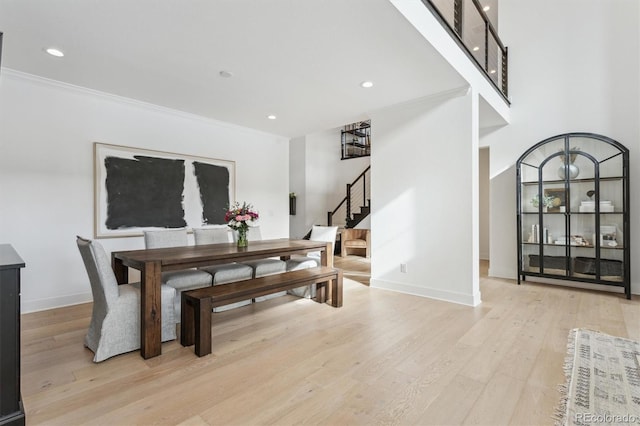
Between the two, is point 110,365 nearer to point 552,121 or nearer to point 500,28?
point 552,121

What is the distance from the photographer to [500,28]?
18.1ft

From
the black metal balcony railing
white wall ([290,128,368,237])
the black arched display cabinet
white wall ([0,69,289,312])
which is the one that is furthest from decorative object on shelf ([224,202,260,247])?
white wall ([290,128,368,237])

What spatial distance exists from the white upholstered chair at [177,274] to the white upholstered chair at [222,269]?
0.39ft

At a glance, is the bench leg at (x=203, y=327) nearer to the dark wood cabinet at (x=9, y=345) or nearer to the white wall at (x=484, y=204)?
the dark wood cabinet at (x=9, y=345)

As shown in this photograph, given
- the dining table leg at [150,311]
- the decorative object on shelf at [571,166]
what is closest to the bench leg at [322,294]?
the dining table leg at [150,311]

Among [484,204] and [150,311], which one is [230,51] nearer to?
[150,311]

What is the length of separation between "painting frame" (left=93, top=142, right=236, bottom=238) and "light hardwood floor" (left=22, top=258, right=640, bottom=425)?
45.3 inches

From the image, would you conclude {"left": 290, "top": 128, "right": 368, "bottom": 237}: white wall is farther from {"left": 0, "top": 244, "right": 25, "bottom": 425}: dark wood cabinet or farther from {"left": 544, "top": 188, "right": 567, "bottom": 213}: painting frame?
{"left": 0, "top": 244, "right": 25, "bottom": 425}: dark wood cabinet

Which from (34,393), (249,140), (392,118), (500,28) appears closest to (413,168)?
(392,118)

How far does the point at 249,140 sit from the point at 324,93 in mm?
2242

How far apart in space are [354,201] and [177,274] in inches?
252

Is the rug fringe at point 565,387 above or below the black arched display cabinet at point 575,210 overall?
below

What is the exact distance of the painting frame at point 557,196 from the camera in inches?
183

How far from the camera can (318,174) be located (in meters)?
9.47
